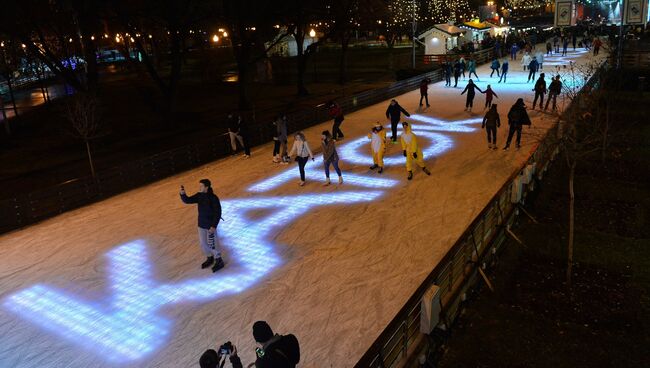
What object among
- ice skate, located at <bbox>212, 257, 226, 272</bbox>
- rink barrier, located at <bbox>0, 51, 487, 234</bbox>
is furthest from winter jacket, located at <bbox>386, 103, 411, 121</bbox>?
ice skate, located at <bbox>212, 257, 226, 272</bbox>

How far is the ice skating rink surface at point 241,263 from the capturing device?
24.5 feet

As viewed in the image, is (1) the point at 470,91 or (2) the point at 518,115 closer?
(2) the point at 518,115

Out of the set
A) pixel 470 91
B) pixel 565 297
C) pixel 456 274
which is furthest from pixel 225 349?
pixel 470 91

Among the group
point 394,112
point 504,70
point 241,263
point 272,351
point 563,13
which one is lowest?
point 241,263

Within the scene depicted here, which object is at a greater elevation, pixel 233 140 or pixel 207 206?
pixel 207 206

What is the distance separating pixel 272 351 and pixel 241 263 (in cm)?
530

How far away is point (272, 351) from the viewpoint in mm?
4617

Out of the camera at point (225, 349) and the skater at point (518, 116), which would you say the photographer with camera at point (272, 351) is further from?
the skater at point (518, 116)

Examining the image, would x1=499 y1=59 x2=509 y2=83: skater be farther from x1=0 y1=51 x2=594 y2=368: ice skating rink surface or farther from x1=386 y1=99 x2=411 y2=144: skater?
x1=0 y1=51 x2=594 y2=368: ice skating rink surface

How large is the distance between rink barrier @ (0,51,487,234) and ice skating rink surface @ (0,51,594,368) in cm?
34

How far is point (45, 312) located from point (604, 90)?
1566cm

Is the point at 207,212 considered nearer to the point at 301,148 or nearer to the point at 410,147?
the point at 301,148

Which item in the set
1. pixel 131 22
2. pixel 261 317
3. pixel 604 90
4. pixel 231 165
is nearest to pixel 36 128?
pixel 131 22

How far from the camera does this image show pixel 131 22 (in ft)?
93.4
